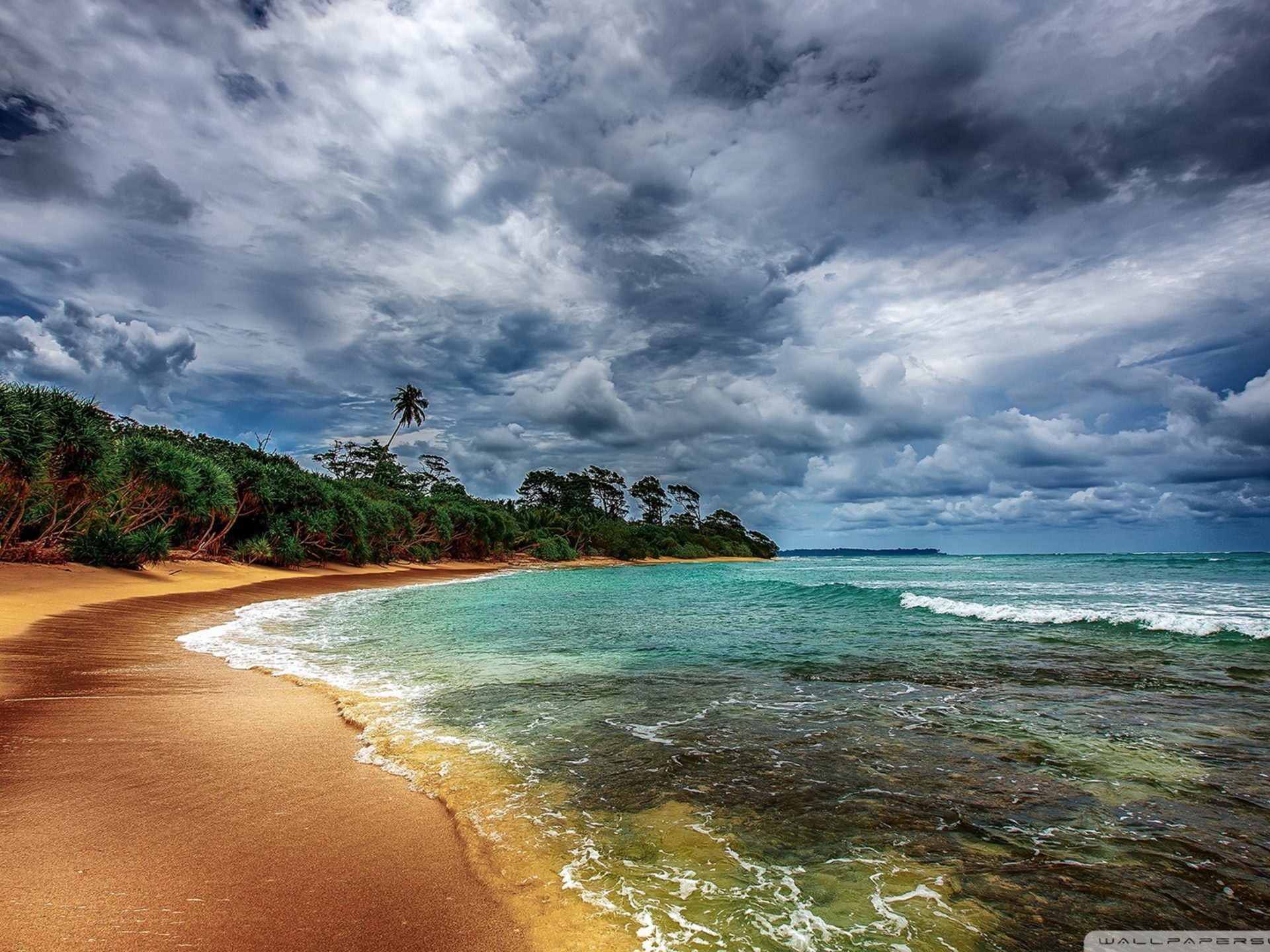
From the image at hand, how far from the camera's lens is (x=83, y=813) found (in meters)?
4.21

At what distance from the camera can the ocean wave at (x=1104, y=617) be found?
13.6 m

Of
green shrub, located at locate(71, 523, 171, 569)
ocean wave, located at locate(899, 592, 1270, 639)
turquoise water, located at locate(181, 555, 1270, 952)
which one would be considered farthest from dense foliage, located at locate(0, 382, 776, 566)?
ocean wave, located at locate(899, 592, 1270, 639)

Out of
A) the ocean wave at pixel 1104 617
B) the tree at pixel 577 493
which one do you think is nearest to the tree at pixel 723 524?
the tree at pixel 577 493

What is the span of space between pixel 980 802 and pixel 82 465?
27.5 m

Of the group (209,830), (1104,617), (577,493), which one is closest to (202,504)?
(209,830)

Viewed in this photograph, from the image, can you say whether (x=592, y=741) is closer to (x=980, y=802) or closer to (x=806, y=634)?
(x=980, y=802)

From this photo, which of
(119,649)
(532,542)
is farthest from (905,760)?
(532,542)

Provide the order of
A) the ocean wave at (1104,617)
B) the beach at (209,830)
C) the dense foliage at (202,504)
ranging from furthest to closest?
the dense foliage at (202,504)
the ocean wave at (1104,617)
the beach at (209,830)

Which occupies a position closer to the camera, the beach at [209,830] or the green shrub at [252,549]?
the beach at [209,830]

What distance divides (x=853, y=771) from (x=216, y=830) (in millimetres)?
5005

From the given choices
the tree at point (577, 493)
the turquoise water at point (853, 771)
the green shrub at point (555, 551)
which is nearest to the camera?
the turquoise water at point (853, 771)

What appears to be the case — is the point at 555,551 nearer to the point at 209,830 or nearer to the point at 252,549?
the point at 252,549

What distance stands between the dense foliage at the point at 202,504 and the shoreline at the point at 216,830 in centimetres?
1596

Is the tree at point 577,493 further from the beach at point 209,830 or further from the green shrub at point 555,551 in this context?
the beach at point 209,830
